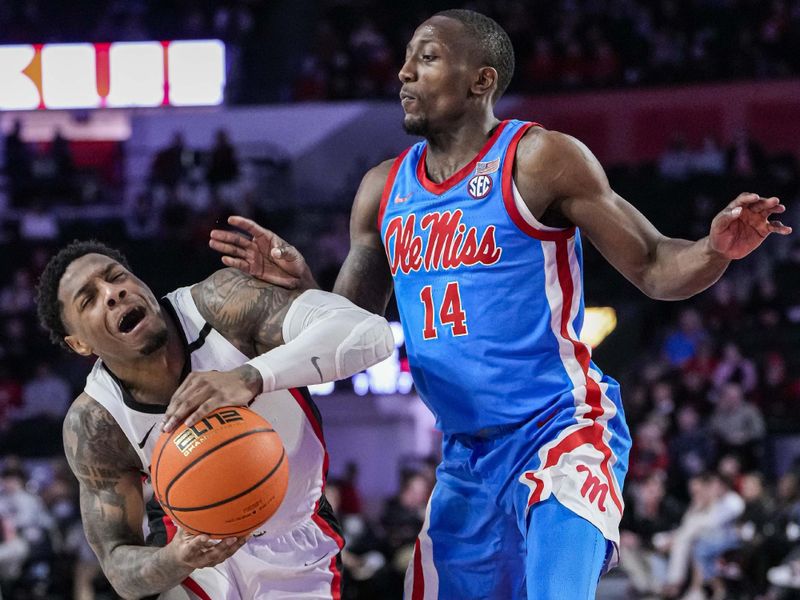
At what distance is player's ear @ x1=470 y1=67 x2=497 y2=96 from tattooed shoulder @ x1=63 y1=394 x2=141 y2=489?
5.42 ft

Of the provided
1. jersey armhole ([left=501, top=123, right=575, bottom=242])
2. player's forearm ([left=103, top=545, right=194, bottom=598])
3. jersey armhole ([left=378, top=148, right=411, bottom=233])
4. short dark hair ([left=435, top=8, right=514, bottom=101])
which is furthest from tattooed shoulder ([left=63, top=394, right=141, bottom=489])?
short dark hair ([left=435, top=8, right=514, bottom=101])

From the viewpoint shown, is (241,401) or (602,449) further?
(602,449)

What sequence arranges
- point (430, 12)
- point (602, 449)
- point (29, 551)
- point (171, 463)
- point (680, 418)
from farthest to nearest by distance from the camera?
point (430, 12)
point (680, 418)
point (29, 551)
point (602, 449)
point (171, 463)

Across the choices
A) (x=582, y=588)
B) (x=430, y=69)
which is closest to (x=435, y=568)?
(x=582, y=588)

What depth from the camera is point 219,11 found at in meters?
19.1

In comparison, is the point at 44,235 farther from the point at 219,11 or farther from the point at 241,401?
the point at 241,401

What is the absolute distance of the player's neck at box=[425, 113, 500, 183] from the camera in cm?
438

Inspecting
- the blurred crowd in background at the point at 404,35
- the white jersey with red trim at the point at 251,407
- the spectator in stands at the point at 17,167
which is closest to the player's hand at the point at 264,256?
the white jersey with red trim at the point at 251,407

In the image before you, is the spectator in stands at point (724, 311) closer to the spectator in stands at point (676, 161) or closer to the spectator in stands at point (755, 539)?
the spectator in stands at point (676, 161)

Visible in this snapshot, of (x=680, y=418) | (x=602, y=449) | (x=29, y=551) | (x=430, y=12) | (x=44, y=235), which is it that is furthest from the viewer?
(x=430, y=12)

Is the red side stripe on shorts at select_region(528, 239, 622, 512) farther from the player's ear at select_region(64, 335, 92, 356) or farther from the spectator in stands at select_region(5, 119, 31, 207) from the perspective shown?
the spectator in stands at select_region(5, 119, 31, 207)

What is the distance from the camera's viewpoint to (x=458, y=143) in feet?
14.5

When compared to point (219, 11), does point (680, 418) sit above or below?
below

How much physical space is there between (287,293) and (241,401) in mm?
585
